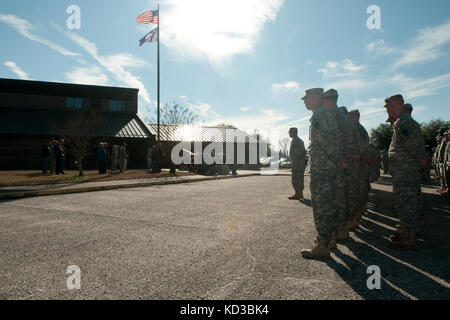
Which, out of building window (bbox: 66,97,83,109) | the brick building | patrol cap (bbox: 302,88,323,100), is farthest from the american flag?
patrol cap (bbox: 302,88,323,100)

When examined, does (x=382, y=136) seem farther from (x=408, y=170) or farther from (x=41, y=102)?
(x=41, y=102)

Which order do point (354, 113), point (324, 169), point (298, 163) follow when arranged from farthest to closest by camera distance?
point (298, 163) < point (354, 113) < point (324, 169)

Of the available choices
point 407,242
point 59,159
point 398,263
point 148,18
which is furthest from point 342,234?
point 148,18

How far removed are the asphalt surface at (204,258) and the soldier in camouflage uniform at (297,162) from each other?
233 cm

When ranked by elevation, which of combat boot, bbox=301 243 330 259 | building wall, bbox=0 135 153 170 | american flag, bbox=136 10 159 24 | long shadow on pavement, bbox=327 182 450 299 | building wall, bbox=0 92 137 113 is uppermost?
american flag, bbox=136 10 159 24

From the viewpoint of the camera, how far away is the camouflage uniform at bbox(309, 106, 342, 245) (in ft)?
11.5

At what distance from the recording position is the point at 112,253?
11.7ft

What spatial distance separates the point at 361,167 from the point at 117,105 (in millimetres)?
29795

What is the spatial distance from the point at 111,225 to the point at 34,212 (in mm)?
2538

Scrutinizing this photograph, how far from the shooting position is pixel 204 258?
338 cm

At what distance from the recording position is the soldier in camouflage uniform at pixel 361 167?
5.22 metres

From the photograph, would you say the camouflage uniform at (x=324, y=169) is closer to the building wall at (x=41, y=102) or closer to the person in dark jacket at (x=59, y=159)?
the person in dark jacket at (x=59, y=159)

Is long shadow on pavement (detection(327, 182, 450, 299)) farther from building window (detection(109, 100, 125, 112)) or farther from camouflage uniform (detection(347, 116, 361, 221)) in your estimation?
building window (detection(109, 100, 125, 112))

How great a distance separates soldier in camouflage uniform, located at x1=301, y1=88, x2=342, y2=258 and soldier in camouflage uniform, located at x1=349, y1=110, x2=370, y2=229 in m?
1.61
